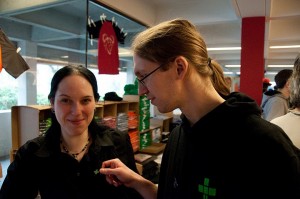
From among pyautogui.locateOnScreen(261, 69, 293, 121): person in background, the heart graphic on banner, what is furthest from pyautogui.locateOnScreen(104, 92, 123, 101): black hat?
pyautogui.locateOnScreen(261, 69, 293, 121): person in background

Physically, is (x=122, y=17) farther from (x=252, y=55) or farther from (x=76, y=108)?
(x=76, y=108)

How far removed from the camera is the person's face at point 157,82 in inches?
33.6

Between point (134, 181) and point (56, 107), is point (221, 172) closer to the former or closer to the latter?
point (134, 181)

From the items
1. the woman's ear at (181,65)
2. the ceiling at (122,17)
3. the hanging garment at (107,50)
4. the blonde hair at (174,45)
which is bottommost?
the woman's ear at (181,65)

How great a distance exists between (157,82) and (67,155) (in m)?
0.69

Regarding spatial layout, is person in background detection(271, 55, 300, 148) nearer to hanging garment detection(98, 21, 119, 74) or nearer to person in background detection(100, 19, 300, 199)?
person in background detection(100, 19, 300, 199)

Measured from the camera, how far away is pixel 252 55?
4.07 m

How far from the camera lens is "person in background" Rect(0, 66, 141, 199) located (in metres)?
1.22

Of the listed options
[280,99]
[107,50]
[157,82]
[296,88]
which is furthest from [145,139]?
[157,82]

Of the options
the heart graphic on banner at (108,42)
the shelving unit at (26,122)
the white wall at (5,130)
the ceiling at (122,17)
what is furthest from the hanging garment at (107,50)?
the white wall at (5,130)

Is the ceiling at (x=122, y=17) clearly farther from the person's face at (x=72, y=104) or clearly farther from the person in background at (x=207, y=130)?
the person in background at (x=207, y=130)

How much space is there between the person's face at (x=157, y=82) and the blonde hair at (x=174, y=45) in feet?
0.07

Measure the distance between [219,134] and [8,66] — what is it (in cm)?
246

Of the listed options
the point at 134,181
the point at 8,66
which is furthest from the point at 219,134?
the point at 8,66
